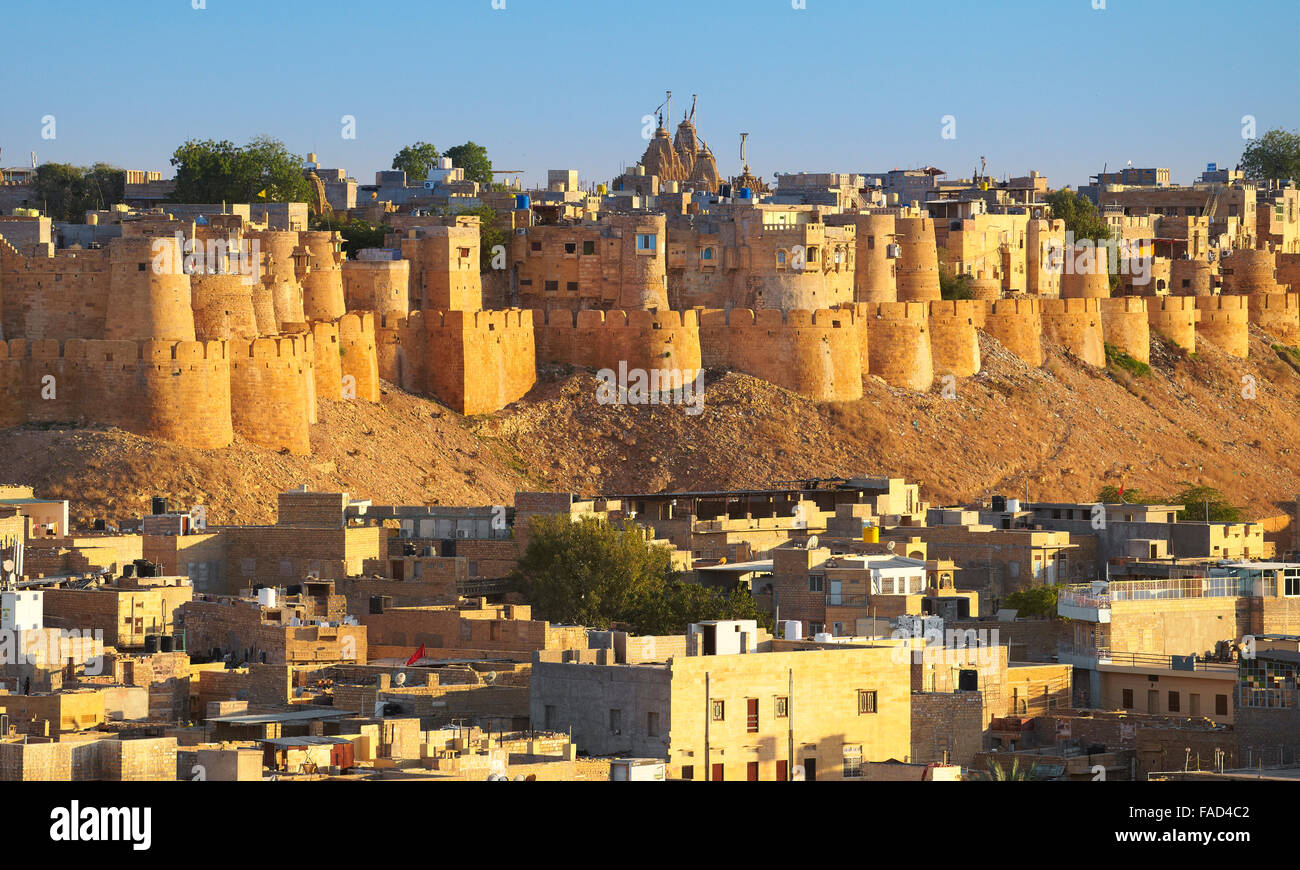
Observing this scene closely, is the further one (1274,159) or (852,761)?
(1274,159)

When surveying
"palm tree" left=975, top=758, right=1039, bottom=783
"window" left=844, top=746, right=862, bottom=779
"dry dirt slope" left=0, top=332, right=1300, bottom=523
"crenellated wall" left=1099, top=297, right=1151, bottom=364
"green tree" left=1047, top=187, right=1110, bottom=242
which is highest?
"green tree" left=1047, top=187, right=1110, bottom=242

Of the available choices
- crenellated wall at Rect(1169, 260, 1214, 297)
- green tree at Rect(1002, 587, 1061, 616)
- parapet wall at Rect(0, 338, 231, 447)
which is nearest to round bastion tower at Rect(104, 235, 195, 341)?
parapet wall at Rect(0, 338, 231, 447)

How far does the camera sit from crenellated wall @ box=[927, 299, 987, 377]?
81.2m

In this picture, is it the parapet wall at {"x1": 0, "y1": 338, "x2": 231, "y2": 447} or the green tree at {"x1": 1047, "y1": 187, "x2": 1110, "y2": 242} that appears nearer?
the parapet wall at {"x1": 0, "y1": 338, "x2": 231, "y2": 447}

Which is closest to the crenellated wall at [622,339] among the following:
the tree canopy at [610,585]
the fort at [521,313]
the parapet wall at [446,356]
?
the fort at [521,313]

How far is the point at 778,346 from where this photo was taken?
249 ft

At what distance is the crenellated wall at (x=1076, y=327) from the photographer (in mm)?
86938

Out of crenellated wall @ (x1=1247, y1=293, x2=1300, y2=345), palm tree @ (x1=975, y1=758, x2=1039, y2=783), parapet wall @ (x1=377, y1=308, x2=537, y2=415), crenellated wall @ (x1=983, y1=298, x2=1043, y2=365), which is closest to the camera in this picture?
palm tree @ (x1=975, y1=758, x2=1039, y2=783)

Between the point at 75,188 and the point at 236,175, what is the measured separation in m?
5.46

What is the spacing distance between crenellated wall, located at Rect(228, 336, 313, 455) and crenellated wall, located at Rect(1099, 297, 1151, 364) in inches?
1215

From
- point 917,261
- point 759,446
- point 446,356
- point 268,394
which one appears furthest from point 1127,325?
point 268,394

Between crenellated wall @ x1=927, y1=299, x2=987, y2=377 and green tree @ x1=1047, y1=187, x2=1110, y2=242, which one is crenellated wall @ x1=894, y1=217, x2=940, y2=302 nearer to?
crenellated wall @ x1=927, y1=299, x2=987, y2=377

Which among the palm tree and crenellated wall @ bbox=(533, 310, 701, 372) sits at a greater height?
crenellated wall @ bbox=(533, 310, 701, 372)

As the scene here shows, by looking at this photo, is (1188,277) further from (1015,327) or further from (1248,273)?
(1015,327)
